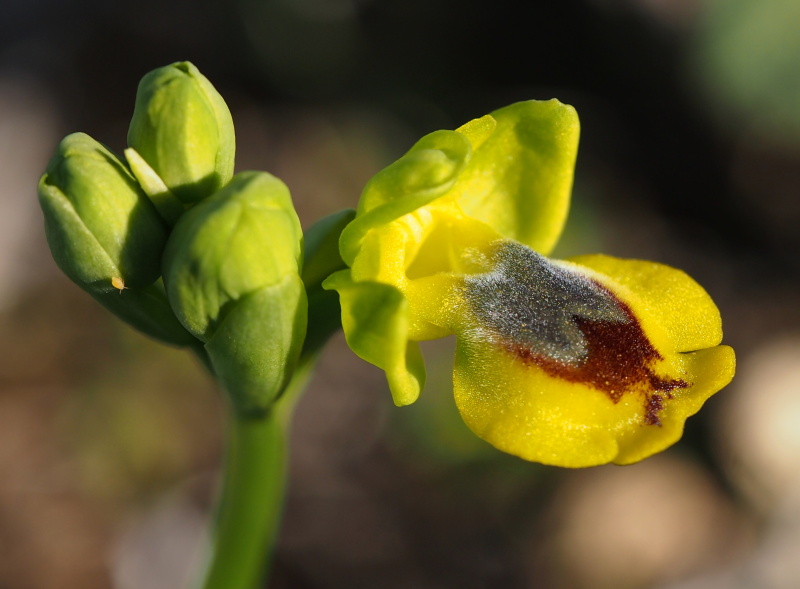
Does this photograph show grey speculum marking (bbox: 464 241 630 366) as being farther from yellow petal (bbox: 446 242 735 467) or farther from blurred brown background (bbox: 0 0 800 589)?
blurred brown background (bbox: 0 0 800 589)

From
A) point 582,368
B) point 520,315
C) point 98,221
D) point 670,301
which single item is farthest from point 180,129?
point 670,301

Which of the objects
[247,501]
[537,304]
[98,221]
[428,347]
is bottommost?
[428,347]

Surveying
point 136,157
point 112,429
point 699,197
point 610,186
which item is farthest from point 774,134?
point 136,157

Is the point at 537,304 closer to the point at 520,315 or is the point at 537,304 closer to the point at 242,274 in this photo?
the point at 520,315

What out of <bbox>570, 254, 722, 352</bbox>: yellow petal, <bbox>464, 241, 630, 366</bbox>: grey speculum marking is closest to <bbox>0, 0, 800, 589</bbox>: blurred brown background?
<bbox>570, 254, 722, 352</bbox>: yellow petal

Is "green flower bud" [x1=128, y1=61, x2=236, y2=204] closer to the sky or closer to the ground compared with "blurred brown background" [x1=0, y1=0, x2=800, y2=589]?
closer to the sky

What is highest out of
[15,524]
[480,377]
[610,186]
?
[480,377]

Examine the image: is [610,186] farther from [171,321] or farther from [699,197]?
[171,321]
